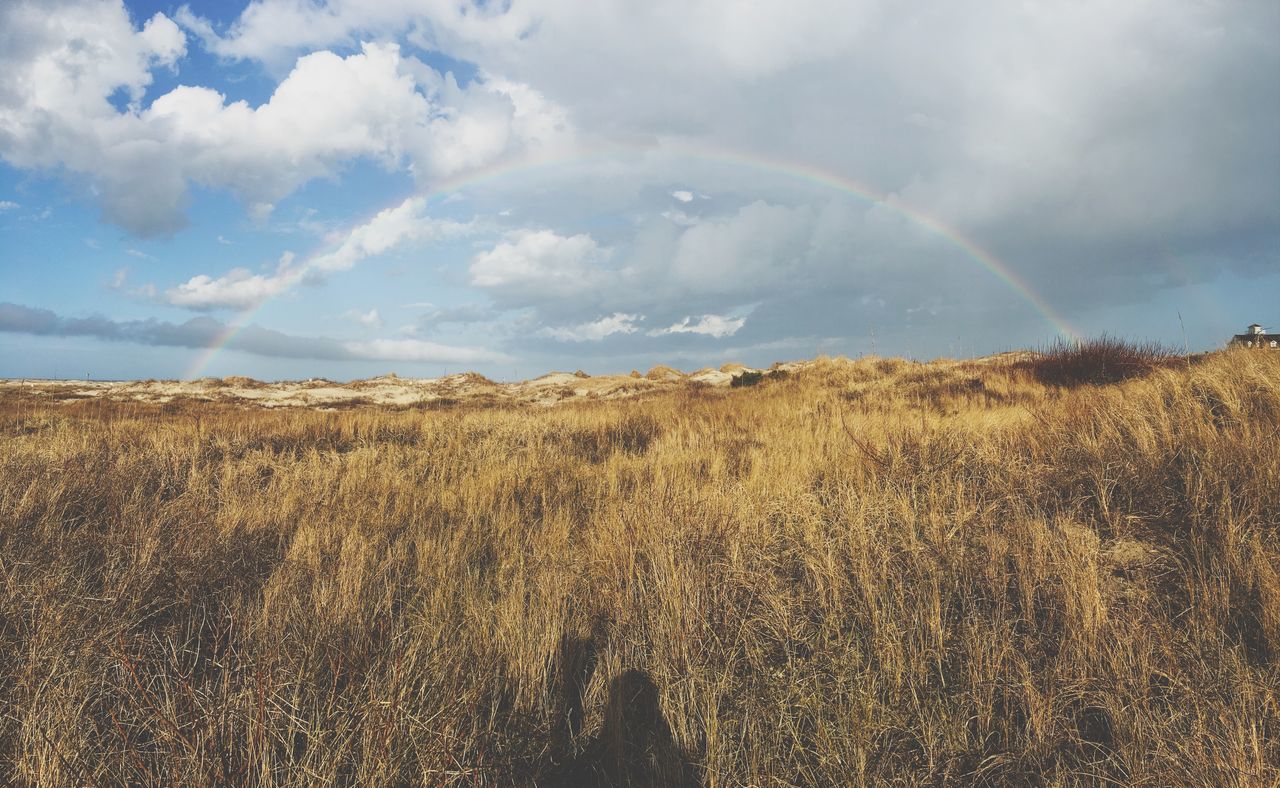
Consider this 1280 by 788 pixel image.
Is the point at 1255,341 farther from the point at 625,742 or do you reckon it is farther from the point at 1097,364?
the point at 625,742

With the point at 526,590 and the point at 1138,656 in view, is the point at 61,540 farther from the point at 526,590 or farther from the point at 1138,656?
the point at 1138,656

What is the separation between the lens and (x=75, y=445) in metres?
7.21

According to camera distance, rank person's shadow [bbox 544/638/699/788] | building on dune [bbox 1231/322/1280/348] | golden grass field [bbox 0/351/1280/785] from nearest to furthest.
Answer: golden grass field [bbox 0/351/1280/785] → person's shadow [bbox 544/638/699/788] → building on dune [bbox 1231/322/1280/348]

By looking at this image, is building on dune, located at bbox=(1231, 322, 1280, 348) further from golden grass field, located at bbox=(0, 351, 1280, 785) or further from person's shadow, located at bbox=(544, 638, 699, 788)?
person's shadow, located at bbox=(544, 638, 699, 788)

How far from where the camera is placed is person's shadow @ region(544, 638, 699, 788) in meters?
2.08

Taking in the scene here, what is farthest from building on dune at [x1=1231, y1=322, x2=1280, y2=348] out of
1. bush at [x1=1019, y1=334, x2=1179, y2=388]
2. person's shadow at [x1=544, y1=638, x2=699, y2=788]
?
person's shadow at [x1=544, y1=638, x2=699, y2=788]

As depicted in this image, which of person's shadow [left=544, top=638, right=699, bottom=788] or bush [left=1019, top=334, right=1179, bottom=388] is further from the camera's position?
bush [left=1019, top=334, right=1179, bottom=388]

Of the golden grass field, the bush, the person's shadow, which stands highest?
the bush

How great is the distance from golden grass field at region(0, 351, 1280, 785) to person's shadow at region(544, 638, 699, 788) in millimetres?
12

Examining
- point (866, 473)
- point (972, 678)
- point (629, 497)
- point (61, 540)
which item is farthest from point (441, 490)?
point (972, 678)

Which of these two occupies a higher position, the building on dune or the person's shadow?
the building on dune

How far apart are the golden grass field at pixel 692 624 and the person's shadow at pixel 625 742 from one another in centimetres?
1

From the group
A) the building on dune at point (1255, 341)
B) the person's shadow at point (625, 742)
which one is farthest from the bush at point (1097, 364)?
the person's shadow at point (625, 742)

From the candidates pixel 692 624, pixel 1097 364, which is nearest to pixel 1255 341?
pixel 1097 364
